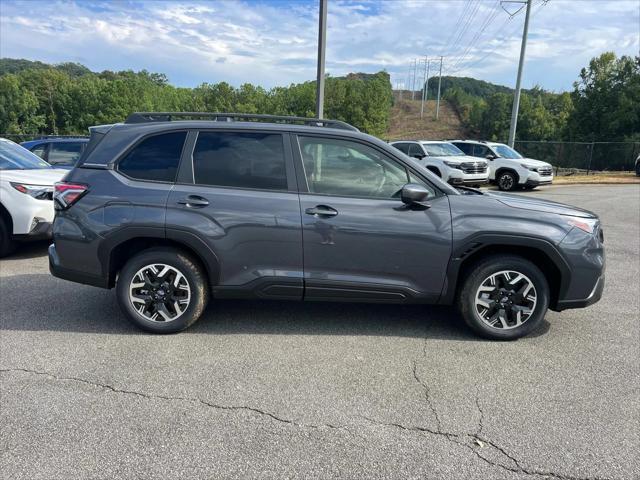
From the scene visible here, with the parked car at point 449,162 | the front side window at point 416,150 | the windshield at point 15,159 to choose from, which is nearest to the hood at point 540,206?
the windshield at point 15,159

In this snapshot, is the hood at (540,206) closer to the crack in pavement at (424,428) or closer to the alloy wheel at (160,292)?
the crack in pavement at (424,428)

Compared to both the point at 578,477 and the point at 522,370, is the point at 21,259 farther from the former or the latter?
the point at 578,477

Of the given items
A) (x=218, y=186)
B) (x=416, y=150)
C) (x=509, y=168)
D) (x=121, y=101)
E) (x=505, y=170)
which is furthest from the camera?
(x=121, y=101)

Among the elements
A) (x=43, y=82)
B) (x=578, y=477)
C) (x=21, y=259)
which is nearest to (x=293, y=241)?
(x=578, y=477)

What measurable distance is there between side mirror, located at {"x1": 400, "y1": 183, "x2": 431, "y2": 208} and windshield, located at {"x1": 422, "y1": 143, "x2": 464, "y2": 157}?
1444 cm

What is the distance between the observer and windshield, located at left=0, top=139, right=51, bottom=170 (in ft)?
23.4

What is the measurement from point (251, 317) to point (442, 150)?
15349 millimetres

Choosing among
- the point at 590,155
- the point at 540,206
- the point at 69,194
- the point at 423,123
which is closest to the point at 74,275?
the point at 69,194

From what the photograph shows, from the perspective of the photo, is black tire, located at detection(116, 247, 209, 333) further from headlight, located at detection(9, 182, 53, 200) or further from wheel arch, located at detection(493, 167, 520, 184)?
wheel arch, located at detection(493, 167, 520, 184)

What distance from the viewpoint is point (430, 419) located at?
9.62 ft

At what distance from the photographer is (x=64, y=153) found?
36.1ft

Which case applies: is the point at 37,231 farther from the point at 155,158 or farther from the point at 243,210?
the point at 243,210

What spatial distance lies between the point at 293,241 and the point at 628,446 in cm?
261

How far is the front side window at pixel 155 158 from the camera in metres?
4.06
